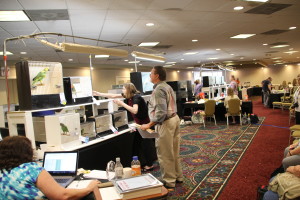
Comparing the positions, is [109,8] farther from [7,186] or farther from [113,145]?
[7,186]


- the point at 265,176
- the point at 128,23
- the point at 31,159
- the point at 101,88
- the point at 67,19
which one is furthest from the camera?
the point at 101,88

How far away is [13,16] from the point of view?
4512mm

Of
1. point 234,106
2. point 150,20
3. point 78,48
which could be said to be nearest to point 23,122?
point 78,48

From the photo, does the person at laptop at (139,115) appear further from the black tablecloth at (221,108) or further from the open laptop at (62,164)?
the black tablecloth at (221,108)

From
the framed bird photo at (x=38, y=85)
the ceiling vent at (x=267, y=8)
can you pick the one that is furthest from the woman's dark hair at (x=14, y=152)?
the ceiling vent at (x=267, y=8)

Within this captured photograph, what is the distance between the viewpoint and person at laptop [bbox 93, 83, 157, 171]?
12.5 ft

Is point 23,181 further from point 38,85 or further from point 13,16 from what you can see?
point 13,16

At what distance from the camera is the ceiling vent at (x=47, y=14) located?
4.33 metres

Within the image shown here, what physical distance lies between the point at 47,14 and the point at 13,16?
2.07 ft

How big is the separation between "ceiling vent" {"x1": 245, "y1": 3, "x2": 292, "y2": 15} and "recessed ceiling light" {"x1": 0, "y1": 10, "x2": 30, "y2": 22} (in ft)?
14.4

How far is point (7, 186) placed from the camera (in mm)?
1450

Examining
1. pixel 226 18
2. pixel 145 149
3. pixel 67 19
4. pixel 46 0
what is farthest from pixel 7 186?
pixel 226 18

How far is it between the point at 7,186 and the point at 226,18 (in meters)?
5.39

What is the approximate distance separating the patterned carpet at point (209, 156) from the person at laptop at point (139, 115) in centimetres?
23
